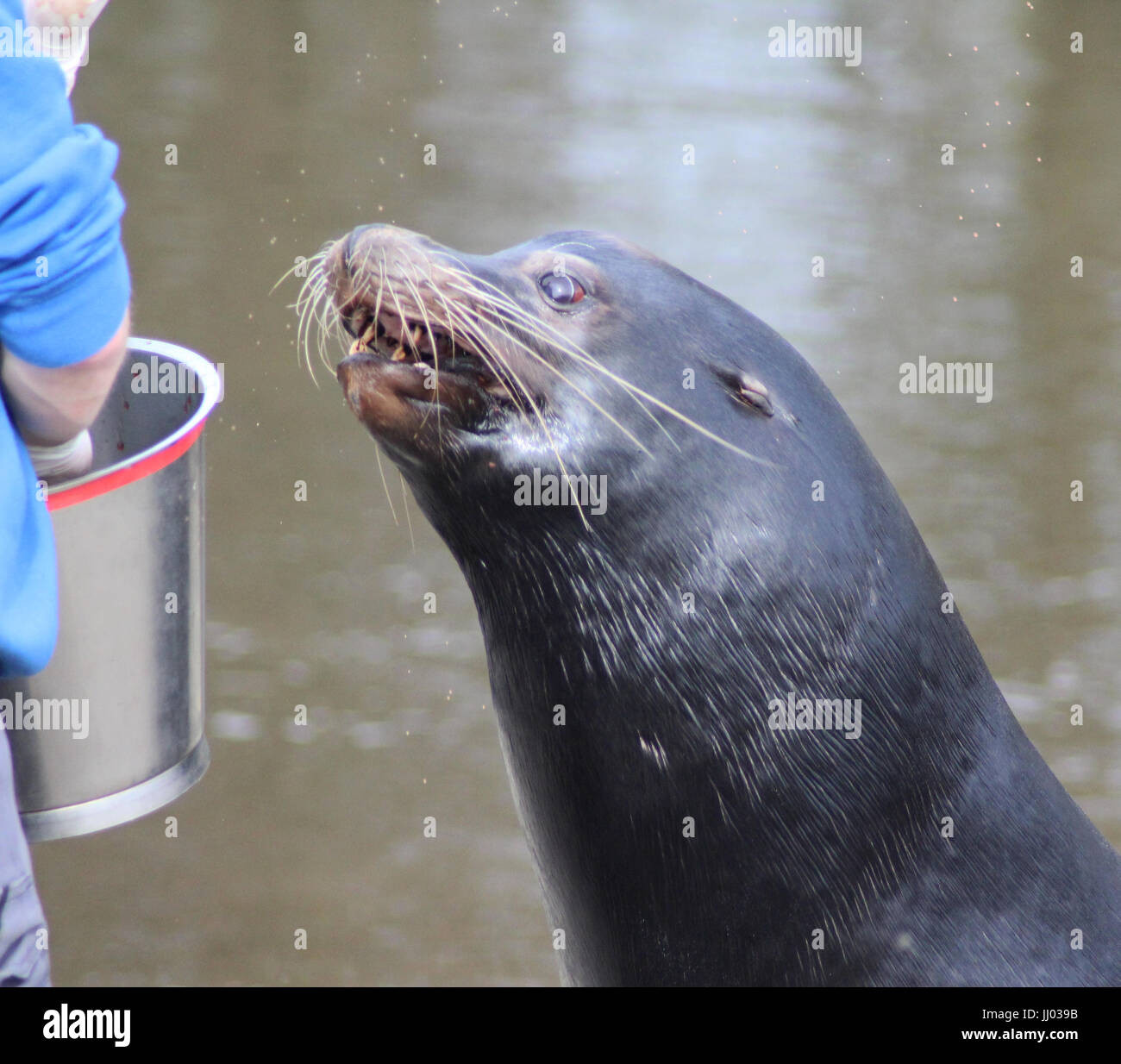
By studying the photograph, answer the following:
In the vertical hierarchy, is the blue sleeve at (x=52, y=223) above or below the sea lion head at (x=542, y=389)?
above

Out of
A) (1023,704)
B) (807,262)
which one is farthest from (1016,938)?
(807,262)

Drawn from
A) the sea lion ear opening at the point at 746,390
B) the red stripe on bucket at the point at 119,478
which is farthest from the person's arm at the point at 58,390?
the sea lion ear opening at the point at 746,390

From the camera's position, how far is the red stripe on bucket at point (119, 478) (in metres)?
1.84

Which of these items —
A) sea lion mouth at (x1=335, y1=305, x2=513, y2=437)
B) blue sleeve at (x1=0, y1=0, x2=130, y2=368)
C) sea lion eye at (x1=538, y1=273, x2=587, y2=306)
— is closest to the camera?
blue sleeve at (x1=0, y1=0, x2=130, y2=368)

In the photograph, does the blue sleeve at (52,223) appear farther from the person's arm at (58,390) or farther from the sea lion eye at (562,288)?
the sea lion eye at (562,288)

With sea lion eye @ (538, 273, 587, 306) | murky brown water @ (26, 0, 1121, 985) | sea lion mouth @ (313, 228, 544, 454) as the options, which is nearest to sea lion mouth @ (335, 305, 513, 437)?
sea lion mouth @ (313, 228, 544, 454)

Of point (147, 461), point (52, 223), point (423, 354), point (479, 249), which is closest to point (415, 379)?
point (423, 354)

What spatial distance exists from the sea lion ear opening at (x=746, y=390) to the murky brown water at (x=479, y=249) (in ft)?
5.19

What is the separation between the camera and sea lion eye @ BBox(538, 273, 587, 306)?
191cm

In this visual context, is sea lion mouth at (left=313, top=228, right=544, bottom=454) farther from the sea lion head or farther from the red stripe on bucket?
the red stripe on bucket

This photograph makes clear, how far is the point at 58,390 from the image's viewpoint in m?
1.49

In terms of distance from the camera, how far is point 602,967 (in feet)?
6.57

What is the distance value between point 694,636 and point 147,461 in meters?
0.70
